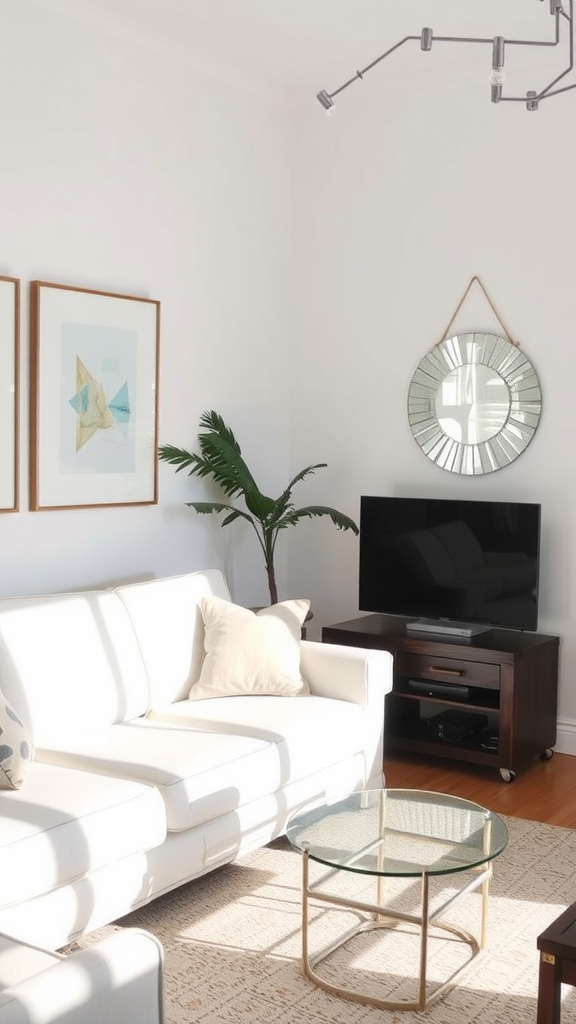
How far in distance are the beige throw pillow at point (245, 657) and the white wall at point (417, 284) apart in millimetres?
1373

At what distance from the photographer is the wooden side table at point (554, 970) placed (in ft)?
7.33

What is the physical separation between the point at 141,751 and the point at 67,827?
58 cm

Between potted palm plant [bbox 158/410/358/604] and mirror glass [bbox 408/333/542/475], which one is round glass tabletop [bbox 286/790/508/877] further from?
mirror glass [bbox 408/333/542/475]

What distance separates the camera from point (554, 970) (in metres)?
2.25

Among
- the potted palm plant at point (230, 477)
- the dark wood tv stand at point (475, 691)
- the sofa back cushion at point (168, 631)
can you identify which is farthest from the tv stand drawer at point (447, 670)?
the sofa back cushion at point (168, 631)

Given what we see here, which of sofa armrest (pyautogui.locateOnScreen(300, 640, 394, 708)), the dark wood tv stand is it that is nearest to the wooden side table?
sofa armrest (pyautogui.locateOnScreen(300, 640, 394, 708))

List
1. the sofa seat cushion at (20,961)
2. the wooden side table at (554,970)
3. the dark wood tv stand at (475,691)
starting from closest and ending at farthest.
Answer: the sofa seat cushion at (20,961) → the wooden side table at (554,970) → the dark wood tv stand at (475,691)

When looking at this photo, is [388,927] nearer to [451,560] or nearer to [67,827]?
[67,827]

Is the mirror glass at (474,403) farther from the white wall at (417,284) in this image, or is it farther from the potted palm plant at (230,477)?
the potted palm plant at (230,477)

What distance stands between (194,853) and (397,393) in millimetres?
2660

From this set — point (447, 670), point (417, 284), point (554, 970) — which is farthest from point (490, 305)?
point (554, 970)

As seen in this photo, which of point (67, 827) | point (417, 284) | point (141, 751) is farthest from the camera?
point (417, 284)

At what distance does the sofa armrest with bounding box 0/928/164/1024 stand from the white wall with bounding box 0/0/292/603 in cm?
236

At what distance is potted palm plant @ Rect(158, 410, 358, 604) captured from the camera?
471 centimetres
